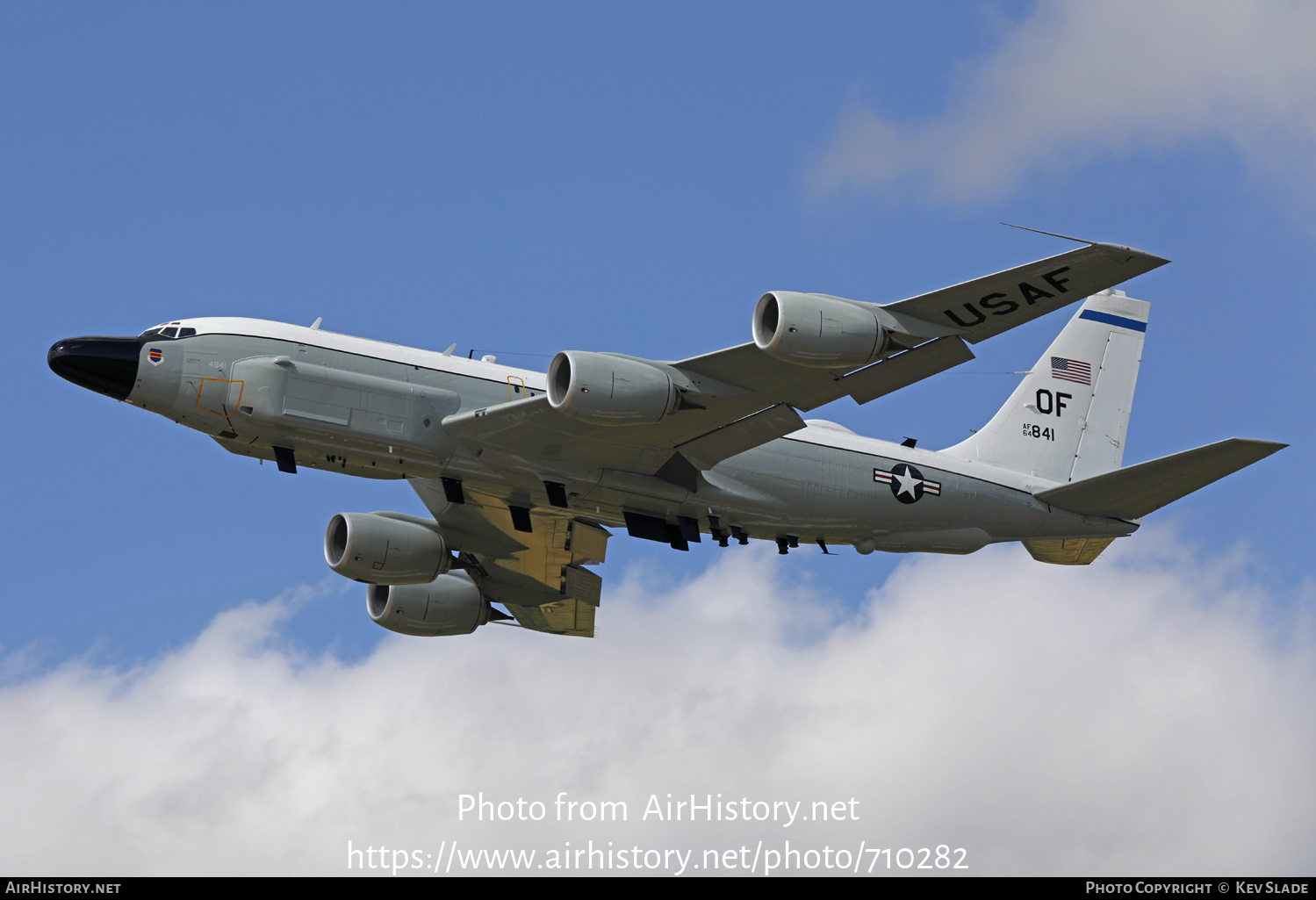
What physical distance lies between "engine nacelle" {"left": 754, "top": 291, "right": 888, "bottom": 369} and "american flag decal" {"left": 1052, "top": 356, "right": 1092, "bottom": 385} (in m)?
14.7

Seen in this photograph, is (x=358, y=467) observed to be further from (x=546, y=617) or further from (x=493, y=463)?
(x=546, y=617)

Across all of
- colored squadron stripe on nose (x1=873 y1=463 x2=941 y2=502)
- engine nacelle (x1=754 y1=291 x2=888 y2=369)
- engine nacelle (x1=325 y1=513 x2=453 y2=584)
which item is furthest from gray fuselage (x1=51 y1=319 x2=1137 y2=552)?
engine nacelle (x1=754 y1=291 x2=888 y2=369)

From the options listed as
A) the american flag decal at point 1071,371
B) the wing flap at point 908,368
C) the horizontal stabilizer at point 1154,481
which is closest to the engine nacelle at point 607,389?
the wing flap at point 908,368

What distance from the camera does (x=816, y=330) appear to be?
Answer: 87.7ft

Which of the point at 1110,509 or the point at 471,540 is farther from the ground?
the point at 1110,509

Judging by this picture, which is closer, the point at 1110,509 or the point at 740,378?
the point at 740,378

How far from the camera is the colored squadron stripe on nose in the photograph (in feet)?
115

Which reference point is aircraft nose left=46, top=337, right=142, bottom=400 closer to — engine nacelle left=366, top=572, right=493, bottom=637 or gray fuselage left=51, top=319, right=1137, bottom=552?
gray fuselage left=51, top=319, right=1137, bottom=552

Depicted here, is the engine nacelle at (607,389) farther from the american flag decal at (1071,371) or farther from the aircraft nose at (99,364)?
the american flag decal at (1071,371)

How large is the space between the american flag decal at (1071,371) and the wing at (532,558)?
523 inches

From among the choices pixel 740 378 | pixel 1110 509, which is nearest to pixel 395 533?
pixel 740 378

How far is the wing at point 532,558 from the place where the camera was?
37875mm

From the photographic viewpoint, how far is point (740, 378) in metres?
29.3
